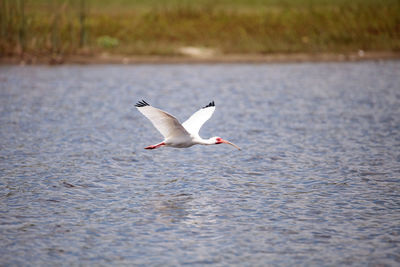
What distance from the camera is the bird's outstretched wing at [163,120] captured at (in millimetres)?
10664

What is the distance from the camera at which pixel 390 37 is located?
35531 mm

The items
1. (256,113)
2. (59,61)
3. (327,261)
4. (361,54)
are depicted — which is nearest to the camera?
(327,261)

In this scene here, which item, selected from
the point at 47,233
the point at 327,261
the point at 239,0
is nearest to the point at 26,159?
the point at 47,233

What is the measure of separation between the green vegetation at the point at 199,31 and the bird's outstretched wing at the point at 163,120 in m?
20.2

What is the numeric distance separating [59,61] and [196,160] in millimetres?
19143

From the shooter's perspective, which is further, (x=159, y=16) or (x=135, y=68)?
(x=159, y=16)

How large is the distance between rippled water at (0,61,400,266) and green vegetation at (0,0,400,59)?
831 centimetres

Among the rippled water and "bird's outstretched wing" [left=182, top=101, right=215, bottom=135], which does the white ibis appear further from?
the rippled water

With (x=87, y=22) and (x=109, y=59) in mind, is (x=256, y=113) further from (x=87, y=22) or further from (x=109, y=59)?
(x=87, y=22)

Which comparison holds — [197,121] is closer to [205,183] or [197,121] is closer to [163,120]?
[205,183]

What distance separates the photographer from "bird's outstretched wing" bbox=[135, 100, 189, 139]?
1066 cm

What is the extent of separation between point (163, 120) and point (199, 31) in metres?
26.0

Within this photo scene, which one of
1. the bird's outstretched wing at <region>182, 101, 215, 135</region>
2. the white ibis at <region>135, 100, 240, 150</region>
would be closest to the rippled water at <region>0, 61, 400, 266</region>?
the white ibis at <region>135, 100, 240, 150</region>

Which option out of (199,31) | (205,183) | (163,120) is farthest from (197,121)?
(199,31)
